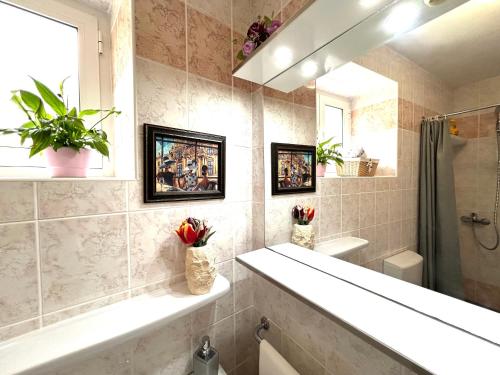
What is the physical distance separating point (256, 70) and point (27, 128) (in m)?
0.81

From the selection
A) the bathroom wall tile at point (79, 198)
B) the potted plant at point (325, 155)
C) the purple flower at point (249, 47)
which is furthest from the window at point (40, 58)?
the potted plant at point (325, 155)

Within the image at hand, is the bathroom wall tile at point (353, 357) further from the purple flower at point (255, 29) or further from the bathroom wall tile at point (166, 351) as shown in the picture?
the purple flower at point (255, 29)

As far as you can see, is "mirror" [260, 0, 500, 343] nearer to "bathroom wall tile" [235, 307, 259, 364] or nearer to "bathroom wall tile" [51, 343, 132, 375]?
"bathroom wall tile" [235, 307, 259, 364]

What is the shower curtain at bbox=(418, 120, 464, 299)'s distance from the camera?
0.45m

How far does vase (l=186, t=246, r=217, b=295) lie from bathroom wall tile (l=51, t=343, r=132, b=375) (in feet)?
0.96

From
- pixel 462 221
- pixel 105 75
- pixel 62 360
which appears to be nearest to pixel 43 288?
pixel 62 360

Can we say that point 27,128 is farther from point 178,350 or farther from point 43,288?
point 178,350

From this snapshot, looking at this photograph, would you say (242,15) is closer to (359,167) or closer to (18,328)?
(359,167)

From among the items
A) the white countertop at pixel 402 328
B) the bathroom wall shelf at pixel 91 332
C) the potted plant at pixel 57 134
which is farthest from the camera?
the potted plant at pixel 57 134

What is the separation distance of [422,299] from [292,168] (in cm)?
59

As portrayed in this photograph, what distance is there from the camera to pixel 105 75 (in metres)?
0.85

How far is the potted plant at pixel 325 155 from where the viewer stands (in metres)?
0.68

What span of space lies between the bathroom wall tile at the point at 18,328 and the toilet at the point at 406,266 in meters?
1.00

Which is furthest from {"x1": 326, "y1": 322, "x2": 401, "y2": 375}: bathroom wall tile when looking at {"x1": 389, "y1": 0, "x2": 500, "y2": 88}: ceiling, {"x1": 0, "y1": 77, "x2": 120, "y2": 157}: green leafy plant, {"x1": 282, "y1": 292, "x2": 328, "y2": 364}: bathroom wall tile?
{"x1": 0, "y1": 77, "x2": 120, "y2": 157}: green leafy plant
